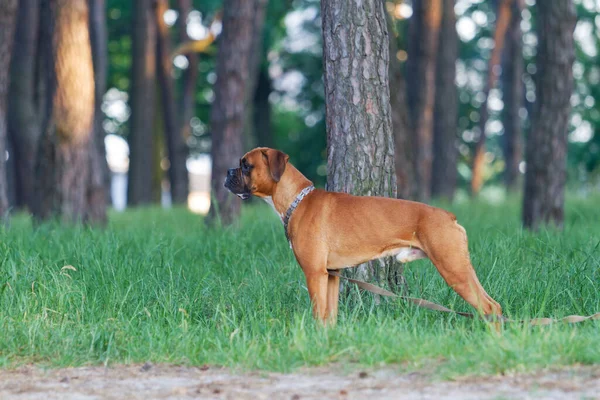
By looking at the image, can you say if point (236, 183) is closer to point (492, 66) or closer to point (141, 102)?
point (141, 102)

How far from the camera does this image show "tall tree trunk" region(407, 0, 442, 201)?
21.5 metres

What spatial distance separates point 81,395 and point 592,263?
5.18m

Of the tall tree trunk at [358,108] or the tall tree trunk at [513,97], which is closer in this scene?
the tall tree trunk at [358,108]

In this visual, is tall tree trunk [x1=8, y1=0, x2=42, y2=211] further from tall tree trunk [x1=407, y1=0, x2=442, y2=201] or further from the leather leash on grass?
the leather leash on grass

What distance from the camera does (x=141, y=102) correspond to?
25531mm

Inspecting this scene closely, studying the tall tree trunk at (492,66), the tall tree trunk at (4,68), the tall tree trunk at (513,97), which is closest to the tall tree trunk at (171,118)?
the tall tree trunk at (492,66)

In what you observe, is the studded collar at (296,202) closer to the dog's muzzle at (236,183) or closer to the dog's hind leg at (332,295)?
the dog's muzzle at (236,183)

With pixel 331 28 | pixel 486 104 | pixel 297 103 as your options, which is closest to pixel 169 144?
pixel 297 103

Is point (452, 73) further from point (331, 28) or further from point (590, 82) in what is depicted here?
point (331, 28)

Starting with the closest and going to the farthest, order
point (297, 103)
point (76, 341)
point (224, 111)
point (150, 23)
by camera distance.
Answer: point (76, 341)
point (224, 111)
point (150, 23)
point (297, 103)

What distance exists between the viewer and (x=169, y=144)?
2873cm

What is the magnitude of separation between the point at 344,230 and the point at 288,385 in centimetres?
175

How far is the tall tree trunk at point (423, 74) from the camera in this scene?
21.5m

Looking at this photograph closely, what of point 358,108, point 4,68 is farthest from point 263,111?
point 358,108
